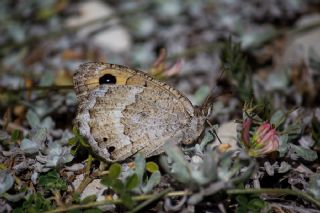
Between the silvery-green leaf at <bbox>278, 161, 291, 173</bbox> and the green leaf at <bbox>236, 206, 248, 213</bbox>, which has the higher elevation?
the silvery-green leaf at <bbox>278, 161, 291, 173</bbox>

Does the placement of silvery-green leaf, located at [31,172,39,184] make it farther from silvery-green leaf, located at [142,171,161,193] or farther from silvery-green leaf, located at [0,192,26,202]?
silvery-green leaf, located at [142,171,161,193]

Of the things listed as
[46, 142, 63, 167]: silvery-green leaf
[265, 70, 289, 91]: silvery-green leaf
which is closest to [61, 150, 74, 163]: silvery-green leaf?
[46, 142, 63, 167]: silvery-green leaf

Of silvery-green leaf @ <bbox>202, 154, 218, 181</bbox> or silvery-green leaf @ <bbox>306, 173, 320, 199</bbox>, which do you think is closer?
silvery-green leaf @ <bbox>202, 154, 218, 181</bbox>

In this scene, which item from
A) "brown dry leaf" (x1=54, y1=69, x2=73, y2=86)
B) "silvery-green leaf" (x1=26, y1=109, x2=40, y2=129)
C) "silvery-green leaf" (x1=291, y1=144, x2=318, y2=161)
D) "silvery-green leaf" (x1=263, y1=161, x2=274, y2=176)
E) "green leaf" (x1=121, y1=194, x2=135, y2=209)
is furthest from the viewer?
"brown dry leaf" (x1=54, y1=69, x2=73, y2=86)

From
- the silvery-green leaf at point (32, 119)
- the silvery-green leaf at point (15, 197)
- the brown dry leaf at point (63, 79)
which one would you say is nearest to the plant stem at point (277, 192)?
the silvery-green leaf at point (15, 197)

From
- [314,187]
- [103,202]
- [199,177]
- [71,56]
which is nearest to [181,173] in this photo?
[199,177]

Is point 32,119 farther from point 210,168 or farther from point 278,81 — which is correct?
point 278,81
